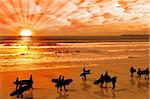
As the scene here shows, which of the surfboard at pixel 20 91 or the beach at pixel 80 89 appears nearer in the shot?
the surfboard at pixel 20 91

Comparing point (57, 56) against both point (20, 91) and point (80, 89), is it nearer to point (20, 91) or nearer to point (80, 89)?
point (80, 89)

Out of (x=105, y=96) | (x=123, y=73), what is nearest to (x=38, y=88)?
(x=105, y=96)

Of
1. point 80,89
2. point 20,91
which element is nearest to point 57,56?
point 80,89

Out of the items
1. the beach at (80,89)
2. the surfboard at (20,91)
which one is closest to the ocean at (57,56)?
the beach at (80,89)

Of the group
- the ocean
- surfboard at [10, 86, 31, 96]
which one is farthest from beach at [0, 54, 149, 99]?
the ocean

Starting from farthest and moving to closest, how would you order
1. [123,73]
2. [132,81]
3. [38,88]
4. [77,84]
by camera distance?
[123,73], [132,81], [77,84], [38,88]

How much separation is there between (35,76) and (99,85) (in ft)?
16.4

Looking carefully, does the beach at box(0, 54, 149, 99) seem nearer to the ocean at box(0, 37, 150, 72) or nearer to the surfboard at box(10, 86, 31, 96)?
the surfboard at box(10, 86, 31, 96)

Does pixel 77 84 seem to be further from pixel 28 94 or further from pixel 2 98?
pixel 2 98

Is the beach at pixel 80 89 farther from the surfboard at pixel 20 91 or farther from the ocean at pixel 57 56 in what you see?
the ocean at pixel 57 56

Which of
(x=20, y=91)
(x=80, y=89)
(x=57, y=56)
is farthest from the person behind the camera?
(x=57, y=56)

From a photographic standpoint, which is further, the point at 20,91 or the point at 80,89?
the point at 80,89

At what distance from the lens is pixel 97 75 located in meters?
20.4

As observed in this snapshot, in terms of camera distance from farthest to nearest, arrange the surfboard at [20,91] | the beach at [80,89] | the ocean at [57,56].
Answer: the ocean at [57,56] → the beach at [80,89] → the surfboard at [20,91]
